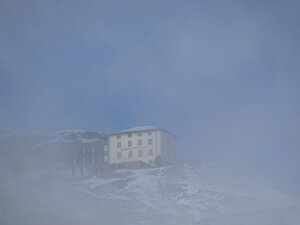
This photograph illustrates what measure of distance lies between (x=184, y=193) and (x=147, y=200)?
262 cm

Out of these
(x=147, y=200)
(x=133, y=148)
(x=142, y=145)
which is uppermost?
(x=142, y=145)

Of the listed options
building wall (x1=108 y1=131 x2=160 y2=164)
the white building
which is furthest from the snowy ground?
building wall (x1=108 y1=131 x2=160 y2=164)

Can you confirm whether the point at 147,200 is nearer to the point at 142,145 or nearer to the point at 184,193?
the point at 184,193

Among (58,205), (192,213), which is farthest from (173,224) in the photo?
(58,205)

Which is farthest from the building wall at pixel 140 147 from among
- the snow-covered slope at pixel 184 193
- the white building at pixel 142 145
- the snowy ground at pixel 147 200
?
the snowy ground at pixel 147 200

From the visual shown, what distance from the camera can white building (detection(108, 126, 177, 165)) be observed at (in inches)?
1548

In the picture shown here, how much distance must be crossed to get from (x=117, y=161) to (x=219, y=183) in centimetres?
919

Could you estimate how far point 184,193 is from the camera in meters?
31.5

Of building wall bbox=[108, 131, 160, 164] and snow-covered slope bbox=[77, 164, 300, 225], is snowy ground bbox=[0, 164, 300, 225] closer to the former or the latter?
snow-covered slope bbox=[77, 164, 300, 225]

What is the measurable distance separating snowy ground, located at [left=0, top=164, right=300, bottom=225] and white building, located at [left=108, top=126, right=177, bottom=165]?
2447 millimetres

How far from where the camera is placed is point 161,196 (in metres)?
31.0

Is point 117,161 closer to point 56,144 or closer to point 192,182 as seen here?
point 56,144

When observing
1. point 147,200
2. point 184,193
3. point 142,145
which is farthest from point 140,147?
point 147,200

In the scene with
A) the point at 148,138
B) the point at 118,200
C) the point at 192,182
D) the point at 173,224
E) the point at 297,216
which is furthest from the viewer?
the point at 148,138
